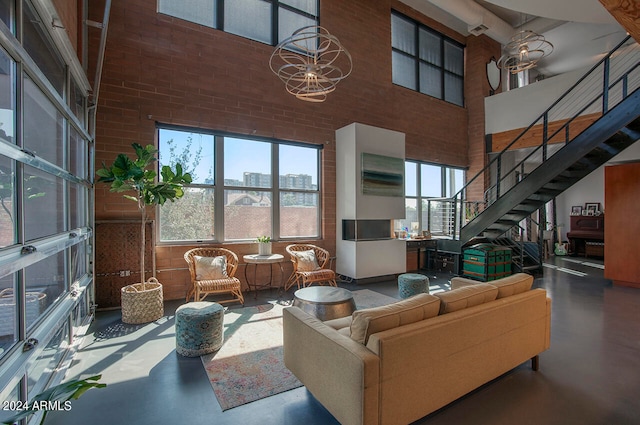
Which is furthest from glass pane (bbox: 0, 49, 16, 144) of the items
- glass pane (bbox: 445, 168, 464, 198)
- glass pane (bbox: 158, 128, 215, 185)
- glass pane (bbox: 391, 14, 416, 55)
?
glass pane (bbox: 445, 168, 464, 198)

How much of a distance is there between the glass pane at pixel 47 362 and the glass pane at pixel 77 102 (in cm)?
220

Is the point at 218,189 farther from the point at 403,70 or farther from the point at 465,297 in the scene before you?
the point at 403,70

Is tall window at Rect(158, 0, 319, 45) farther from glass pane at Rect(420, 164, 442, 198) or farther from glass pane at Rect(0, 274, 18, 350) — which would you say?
glass pane at Rect(0, 274, 18, 350)

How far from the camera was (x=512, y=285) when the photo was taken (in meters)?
2.58

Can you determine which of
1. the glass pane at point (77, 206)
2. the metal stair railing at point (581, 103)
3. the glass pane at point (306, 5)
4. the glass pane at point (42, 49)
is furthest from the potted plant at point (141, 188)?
the metal stair railing at point (581, 103)

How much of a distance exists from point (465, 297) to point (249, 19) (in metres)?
5.79

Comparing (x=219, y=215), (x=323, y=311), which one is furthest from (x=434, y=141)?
(x=323, y=311)

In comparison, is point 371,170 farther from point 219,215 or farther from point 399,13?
point 399,13

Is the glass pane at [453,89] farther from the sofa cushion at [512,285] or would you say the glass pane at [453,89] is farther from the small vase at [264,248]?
the sofa cushion at [512,285]

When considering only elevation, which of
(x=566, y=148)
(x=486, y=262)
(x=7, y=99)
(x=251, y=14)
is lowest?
(x=486, y=262)

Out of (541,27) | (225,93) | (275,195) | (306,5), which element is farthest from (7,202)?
(541,27)

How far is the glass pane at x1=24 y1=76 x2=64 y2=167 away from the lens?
78.7 inches

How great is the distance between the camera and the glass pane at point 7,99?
1647 millimetres

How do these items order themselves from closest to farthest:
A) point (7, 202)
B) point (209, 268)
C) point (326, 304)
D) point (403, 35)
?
point (7, 202)
point (326, 304)
point (209, 268)
point (403, 35)
